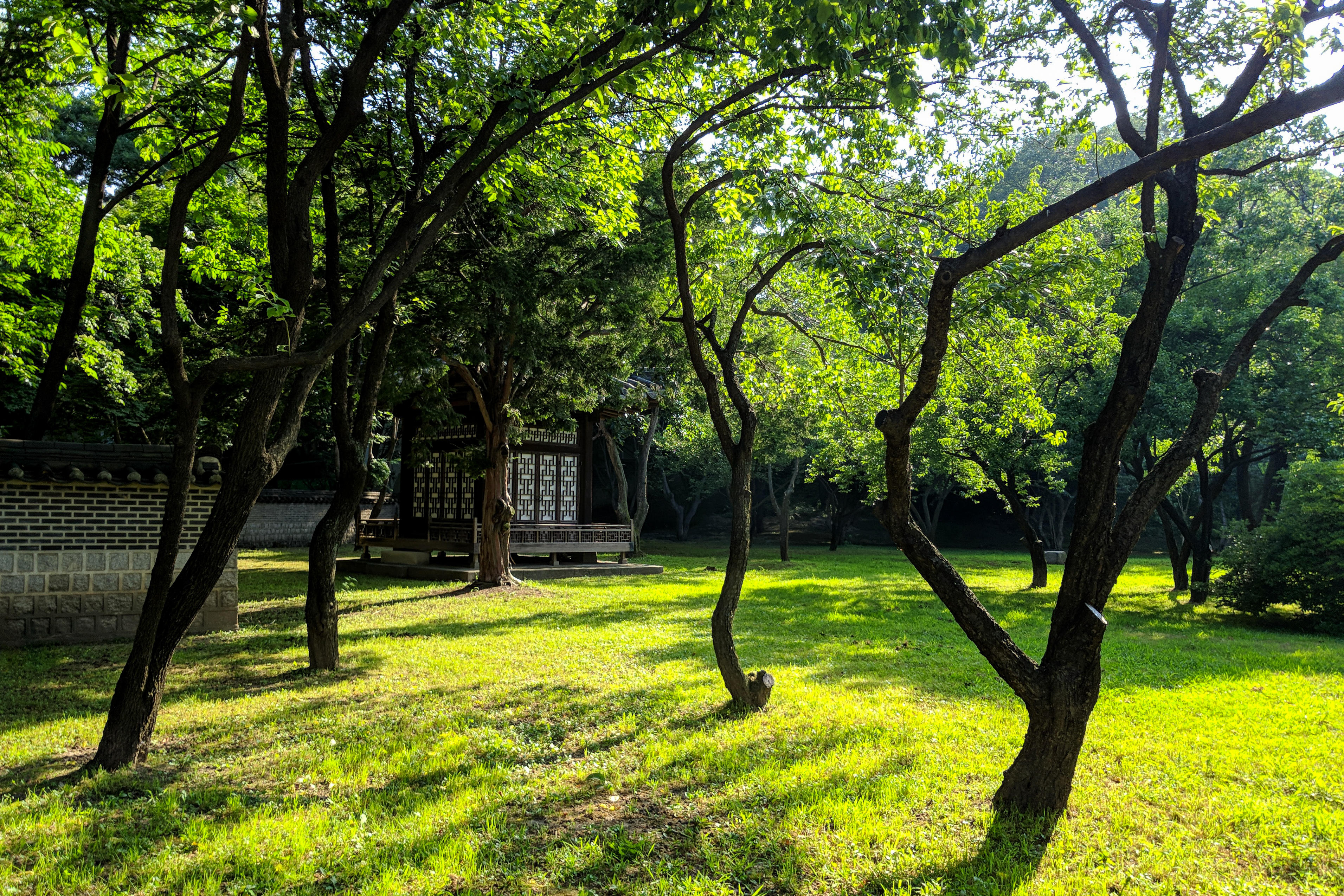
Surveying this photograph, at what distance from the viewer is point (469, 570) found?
57.9ft

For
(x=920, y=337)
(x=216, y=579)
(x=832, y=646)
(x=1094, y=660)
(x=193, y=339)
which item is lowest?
(x=832, y=646)

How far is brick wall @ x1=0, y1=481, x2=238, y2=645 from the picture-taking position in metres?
9.19

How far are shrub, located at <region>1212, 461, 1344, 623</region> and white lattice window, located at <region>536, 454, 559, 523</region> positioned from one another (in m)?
15.2

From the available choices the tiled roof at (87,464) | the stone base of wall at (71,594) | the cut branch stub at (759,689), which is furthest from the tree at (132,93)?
the cut branch stub at (759,689)

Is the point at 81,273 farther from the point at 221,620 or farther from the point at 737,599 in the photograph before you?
the point at 737,599

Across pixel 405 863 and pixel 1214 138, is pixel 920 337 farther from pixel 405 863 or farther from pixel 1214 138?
pixel 405 863

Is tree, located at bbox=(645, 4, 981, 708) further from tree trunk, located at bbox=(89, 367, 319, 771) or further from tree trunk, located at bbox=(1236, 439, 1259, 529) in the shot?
tree trunk, located at bbox=(1236, 439, 1259, 529)

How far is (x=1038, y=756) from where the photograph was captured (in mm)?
4461

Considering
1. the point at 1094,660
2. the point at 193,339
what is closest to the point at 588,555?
the point at 193,339

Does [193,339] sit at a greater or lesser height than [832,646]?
greater

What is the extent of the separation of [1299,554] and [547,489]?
16.2 m

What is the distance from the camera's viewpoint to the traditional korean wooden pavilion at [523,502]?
19.8 meters

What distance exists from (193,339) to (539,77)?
11791mm

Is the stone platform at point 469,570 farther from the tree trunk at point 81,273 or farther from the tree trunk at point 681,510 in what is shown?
the tree trunk at point 681,510
